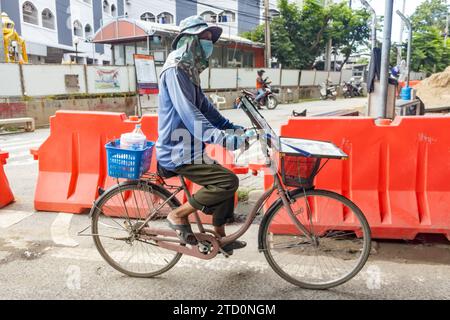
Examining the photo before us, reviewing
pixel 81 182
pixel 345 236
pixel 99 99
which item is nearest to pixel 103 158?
pixel 81 182

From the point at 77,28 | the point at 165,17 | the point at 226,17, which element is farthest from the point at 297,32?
the point at 77,28

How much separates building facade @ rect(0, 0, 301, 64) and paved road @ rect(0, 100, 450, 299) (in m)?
20.3

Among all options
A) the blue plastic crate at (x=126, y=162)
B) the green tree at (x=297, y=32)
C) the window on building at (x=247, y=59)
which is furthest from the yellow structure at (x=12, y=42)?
the green tree at (x=297, y=32)

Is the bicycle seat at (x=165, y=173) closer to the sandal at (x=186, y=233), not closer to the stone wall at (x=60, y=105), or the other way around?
the sandal at (x=186, y=233)

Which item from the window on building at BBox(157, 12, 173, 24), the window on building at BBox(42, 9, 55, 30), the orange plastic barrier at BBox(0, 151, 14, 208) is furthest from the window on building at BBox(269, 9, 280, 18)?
the orange plastic barrier at BBox(0, 151, 14, 208)

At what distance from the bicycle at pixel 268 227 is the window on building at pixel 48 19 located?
3113 cm

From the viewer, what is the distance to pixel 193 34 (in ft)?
9.61

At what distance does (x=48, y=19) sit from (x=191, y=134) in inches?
1262

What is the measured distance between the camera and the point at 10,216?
4.79 meters

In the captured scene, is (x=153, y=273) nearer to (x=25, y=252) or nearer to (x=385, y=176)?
(x=25, y=252)

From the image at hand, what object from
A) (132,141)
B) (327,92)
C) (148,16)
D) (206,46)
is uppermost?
(148,16)

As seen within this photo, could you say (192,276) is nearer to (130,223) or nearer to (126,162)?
(130,223)

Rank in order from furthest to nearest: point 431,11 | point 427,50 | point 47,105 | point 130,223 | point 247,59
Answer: point 431,11 < point 427,50 < point 247,59 < point 47,105 < point 130,223
